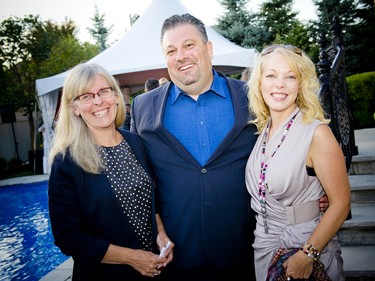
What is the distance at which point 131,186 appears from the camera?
1843 mm

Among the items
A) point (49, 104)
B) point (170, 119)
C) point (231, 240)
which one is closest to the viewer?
point (231, 240)

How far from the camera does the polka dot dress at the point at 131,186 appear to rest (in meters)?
1.82

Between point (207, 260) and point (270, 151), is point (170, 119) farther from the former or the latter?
point (207, 260)

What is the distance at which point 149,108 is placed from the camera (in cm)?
214

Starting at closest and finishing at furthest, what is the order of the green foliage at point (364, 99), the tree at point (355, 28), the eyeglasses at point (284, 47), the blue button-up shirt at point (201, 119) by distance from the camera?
the eyeglasses at point (284, 47) → the blue button-up shirt at point (201, 119) → the green foliage at point (364, 99) → the tree at point (355, 28)

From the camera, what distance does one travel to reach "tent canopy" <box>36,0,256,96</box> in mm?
7613

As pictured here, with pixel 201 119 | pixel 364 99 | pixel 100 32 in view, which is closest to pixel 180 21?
pixel 201 119

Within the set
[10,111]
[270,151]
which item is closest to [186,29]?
[270,151]

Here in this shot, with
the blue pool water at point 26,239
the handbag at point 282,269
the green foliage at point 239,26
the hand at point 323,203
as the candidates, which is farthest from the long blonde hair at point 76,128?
the green foliage at point 239,26

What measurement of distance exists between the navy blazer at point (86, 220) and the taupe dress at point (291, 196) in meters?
0.77

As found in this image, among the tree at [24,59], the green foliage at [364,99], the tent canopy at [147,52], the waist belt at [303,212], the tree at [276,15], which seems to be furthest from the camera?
the tree at [276,15]

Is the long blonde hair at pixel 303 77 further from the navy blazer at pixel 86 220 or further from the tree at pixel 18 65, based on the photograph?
the tree at pixel 18 65

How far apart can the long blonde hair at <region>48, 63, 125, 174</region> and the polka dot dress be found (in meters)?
0.09

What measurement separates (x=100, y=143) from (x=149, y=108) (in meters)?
0.42
